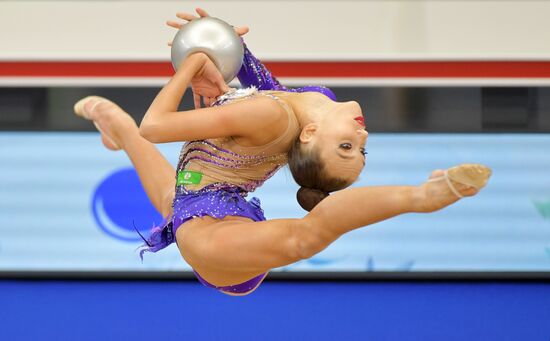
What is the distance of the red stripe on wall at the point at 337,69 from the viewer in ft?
9.89

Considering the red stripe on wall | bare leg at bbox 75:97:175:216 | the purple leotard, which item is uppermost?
the purple leotard

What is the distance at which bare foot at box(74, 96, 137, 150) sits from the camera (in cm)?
196

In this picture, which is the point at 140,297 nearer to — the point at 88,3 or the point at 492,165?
the point at 88,3

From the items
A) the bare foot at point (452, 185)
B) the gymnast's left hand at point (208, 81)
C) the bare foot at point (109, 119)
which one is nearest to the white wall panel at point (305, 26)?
the bare foot at point (109, 119)

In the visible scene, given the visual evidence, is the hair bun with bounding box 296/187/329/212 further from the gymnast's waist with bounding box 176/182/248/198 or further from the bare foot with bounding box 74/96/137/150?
the bare foot with bounding box 74/96/137/150

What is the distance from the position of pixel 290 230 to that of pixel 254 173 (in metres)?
0.26

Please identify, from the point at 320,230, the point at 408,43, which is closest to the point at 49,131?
the point at 408,43

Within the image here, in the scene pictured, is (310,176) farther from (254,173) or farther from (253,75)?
(253,75)

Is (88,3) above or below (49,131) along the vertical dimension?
above

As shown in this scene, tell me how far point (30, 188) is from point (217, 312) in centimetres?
94

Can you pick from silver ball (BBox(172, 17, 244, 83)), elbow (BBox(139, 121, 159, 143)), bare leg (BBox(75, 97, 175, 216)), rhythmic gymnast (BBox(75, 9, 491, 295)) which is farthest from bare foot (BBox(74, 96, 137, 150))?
elbow (BBox(139, 121, 159, 143))

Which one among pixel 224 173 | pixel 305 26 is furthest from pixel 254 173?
pixel 305 26

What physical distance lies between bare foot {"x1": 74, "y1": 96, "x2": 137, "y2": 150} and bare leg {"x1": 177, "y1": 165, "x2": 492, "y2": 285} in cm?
50

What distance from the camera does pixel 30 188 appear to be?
3.05m
